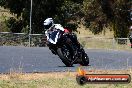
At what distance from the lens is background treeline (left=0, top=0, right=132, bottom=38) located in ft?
137

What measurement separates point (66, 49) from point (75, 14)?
1520 inches

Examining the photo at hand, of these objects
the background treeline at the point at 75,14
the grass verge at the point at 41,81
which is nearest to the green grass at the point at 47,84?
the grass verge at the point at 41,81

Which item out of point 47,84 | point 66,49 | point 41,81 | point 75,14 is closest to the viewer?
point 66,49

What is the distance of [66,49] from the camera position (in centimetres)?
811

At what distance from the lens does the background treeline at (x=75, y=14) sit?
137ft

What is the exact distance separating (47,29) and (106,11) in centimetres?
4351

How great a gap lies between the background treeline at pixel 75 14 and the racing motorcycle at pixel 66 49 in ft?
105

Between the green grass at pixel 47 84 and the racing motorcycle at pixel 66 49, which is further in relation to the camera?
the green grass at pixel 47 84

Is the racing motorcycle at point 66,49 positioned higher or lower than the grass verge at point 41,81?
higher

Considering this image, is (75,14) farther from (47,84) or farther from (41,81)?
(47,84)

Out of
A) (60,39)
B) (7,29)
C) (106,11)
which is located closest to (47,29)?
(60,39)

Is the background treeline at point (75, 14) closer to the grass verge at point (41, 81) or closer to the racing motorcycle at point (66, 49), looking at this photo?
the grass verge at point (41, 81)

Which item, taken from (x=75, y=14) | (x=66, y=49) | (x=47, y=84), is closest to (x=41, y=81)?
(x=47, y=84)

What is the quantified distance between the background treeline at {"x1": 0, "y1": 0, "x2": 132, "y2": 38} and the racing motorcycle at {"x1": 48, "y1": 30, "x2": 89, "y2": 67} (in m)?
31.9
